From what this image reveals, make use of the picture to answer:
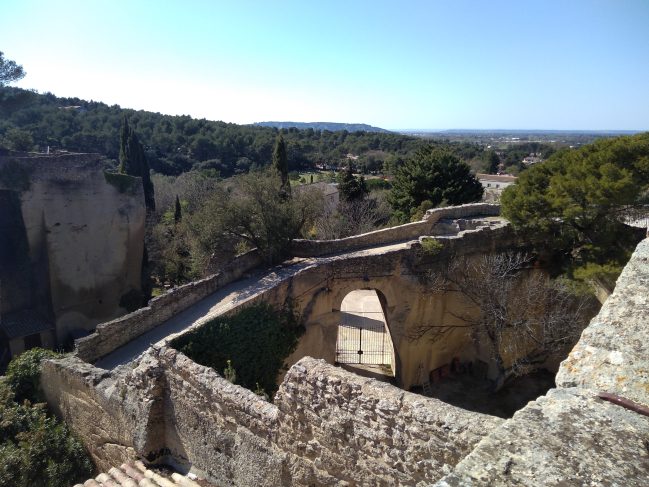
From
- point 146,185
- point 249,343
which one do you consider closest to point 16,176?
point 146,185

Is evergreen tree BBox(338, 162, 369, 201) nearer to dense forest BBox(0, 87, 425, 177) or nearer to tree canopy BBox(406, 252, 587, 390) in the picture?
tree canopy BBox(406, 252, 587, 390)

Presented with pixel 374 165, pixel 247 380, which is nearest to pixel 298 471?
pixel 247 380

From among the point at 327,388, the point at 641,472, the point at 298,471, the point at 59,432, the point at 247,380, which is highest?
the point at 641,472

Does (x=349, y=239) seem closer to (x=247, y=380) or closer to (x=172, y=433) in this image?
(x=247, y=380)

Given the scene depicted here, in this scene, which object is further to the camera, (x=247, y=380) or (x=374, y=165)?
(x=374, y=165)

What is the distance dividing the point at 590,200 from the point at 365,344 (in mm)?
8135

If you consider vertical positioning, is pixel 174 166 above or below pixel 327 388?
above

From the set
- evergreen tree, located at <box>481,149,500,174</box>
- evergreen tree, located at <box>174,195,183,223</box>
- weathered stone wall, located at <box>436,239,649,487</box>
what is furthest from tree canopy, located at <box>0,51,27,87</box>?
evergreen tree, located at <box>481,149,500,174</box>

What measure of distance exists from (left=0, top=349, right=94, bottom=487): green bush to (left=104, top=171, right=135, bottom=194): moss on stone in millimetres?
11244

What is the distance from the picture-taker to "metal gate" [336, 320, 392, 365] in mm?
13297

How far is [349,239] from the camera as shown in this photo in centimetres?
1327

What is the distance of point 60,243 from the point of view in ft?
56.1

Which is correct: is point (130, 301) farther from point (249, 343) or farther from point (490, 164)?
point (490, 164)

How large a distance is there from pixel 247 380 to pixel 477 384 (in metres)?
7.71
